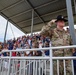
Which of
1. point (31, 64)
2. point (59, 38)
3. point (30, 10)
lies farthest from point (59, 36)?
point (30, 10)

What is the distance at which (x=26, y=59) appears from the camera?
241 cm

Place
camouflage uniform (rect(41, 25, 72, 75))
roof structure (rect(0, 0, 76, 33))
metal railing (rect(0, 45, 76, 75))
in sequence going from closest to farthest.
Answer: metal railing (rect(0, 45, 76, 75))
camouflage uniform (rect(41, 25, 72, 75))
roof structure (rect(0, 0, 76, 33))

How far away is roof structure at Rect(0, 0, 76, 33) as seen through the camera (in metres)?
8.13

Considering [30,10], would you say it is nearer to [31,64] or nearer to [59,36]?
[59,36]

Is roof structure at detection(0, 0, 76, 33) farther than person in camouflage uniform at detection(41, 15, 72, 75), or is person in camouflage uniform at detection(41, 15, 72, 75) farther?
roof structure at detection(0, 0, 76, 33)

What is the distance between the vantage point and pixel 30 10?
9000 mm

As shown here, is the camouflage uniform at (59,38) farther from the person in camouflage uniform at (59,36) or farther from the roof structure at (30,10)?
the roof structure at (30,10)

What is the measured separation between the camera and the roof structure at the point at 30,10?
26.7 ft

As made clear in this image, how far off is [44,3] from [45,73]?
21.4ft

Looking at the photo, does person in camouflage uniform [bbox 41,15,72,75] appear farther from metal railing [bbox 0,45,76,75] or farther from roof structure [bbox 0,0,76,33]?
roof structure [bbox 0,0,76,33]

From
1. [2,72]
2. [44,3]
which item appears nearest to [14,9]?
[44,3]

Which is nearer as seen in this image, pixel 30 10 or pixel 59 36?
pixel 59 36

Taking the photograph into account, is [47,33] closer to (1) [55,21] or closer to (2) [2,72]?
(1) [55,21]

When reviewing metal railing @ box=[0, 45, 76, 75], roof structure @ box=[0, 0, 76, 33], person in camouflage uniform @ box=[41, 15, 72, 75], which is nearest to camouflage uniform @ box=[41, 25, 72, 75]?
person in camouflage uniform @ box=[41, 15, 72, 75]
